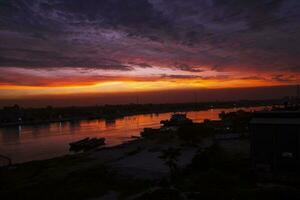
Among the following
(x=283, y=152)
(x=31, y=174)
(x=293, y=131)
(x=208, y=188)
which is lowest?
(x=31, y=174)

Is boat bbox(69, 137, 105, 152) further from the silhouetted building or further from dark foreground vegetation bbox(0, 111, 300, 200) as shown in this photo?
the silhouetted building

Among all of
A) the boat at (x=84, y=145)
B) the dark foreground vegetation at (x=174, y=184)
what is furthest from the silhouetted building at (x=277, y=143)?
the boat at (x=84, y=145)

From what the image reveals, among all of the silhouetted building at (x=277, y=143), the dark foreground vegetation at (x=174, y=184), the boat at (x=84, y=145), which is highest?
the silhouetted building at (x=277, y=143)

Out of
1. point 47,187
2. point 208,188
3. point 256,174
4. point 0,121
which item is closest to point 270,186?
point 256,174

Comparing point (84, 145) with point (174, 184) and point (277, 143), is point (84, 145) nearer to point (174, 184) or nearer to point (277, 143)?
point (174, 184)

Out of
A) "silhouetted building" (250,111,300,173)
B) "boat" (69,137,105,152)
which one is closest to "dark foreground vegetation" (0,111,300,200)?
"silhouetted building" (250,111,300,173)

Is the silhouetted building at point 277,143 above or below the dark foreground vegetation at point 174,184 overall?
above

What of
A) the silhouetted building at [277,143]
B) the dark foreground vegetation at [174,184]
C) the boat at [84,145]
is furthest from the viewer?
the boat at [84,145]

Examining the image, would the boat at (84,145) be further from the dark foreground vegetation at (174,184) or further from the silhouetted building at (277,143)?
the silhouetted building at (277,143)

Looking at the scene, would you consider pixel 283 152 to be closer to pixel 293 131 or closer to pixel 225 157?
pixel 293 131
